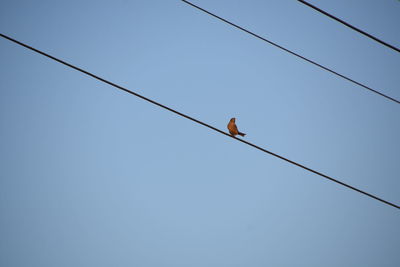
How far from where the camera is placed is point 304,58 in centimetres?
364

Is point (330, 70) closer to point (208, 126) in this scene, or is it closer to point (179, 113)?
point (208, 126)

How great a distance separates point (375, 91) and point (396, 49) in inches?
21.0

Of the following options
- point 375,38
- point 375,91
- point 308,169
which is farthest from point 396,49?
point 308,169

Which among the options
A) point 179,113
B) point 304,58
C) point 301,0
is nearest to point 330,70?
point 304,58

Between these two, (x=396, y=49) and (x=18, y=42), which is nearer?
(x=18, y=42)

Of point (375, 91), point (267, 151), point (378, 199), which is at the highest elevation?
point (375, 91)

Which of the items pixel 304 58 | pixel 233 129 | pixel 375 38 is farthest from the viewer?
pixel 233 129

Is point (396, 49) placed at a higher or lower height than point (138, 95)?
higher

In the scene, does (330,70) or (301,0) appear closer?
(301,0)

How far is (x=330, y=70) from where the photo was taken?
3758mm

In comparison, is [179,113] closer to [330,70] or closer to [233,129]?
[330,70]

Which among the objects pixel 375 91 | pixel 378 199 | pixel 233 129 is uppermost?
pixel 233 129

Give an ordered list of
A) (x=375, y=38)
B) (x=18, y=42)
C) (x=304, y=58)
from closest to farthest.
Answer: (x=18, y=42), (x=375, y=38), (x=304, y=58)

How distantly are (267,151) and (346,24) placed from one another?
1.43 metres
